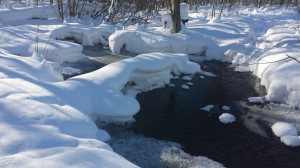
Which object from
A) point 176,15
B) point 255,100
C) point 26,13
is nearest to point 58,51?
point 176,15

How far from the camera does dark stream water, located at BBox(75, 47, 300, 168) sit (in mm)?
5535

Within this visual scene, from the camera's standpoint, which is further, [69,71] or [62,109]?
[69,71]

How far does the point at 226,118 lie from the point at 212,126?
17.4 inches

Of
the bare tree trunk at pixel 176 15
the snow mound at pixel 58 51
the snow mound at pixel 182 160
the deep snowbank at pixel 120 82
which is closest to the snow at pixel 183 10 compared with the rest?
the bare tree trunk at pixel 176 15

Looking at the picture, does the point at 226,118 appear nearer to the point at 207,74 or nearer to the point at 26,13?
the point at 207,74

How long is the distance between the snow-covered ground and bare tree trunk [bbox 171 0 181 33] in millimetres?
265

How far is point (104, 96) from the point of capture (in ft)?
21.2

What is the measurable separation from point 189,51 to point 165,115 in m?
5.57

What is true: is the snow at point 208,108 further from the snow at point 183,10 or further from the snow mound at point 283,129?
the snow at point 183,10

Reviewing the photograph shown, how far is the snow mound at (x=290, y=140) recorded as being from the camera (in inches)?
231

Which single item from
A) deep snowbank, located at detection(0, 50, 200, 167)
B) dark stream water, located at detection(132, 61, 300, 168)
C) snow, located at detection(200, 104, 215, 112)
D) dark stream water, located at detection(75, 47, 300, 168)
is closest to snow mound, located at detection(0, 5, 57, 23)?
dark stream water, located at detection(75, 47, 300, 168)

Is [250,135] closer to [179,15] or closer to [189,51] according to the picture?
[189,51]

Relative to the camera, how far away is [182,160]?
524 centimetres

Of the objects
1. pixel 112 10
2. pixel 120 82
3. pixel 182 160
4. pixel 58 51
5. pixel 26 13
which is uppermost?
pixel 112 10
